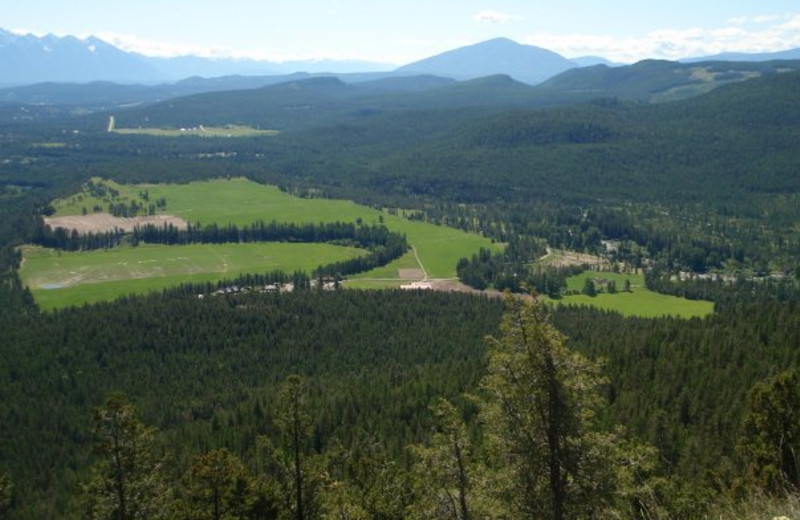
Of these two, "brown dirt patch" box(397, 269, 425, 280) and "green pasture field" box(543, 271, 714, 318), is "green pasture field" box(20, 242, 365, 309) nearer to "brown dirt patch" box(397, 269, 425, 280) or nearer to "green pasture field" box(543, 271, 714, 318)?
"brown dirt patch" box(397, 269, 425, 280)

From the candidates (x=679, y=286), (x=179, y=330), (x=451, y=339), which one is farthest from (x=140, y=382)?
(x=679, y=286)

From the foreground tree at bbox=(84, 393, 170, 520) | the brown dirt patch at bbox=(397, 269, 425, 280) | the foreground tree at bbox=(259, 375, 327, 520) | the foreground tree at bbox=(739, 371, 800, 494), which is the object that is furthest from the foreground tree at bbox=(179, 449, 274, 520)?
the brown dirt patch at bbox=(397, 269, 425, 280)

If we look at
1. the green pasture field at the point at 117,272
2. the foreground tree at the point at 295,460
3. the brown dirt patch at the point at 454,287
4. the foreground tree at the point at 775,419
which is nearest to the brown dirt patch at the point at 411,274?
the brown dirt patch at the point at 454,287

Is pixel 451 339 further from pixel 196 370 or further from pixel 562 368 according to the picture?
pixel 562 368

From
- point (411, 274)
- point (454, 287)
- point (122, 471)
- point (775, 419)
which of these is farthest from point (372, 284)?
point (122, 471)

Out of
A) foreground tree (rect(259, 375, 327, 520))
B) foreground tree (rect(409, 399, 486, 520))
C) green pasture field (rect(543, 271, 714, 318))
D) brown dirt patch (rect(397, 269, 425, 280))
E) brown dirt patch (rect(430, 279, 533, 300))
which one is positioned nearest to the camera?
foreground tree (rect(409, 399, 486, 520))

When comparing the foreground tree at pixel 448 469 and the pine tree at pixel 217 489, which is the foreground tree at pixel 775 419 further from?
the pine tree at pixel 217 489

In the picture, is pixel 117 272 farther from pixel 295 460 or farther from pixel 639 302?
pixel 295 460
